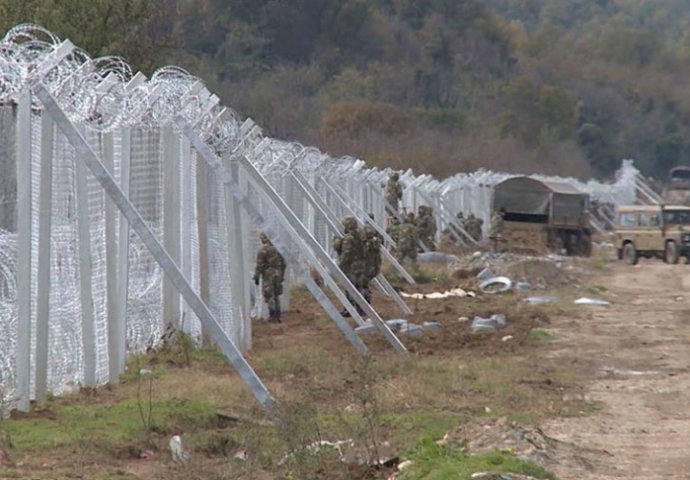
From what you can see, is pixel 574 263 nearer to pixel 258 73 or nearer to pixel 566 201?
pixel 566 201

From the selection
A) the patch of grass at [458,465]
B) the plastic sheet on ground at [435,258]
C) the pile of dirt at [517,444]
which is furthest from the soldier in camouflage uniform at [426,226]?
the patch of grass at [458,465]

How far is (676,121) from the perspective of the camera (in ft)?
319

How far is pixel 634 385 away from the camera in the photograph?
15.5 metres

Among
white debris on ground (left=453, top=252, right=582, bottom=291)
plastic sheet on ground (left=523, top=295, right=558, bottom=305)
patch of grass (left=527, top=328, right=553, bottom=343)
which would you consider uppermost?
white debris on ground (left=453, top=252, right=582, bottom=291)

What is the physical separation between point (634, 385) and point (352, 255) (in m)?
4.82

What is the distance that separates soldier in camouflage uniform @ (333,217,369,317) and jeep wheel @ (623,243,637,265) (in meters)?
20.9

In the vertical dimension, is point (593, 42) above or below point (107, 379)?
above

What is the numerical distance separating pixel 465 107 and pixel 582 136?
9914 millimetres

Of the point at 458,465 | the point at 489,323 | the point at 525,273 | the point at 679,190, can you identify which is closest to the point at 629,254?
the point at 525,273

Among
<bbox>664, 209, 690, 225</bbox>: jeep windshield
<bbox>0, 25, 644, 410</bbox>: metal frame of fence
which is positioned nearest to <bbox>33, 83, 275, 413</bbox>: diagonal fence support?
<bbox>0, 25, 644, 410</bbox>: metal frame of fence

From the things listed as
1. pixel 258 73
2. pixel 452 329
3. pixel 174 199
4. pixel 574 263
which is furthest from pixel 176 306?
pixel 258 73

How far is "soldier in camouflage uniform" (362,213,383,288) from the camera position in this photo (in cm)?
1946

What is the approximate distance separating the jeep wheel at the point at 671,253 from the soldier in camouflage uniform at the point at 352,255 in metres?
21.0

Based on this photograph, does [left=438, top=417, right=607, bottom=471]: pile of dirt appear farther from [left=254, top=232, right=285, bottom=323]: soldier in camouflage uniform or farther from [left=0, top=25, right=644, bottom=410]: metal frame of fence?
[left=254, top=232, right=285, bottom=323]: soldier in camouflage uniform
